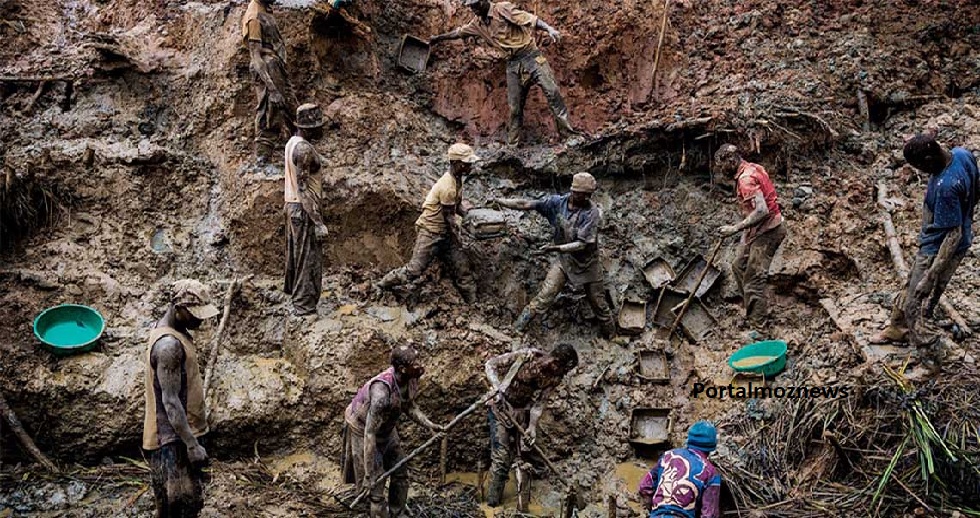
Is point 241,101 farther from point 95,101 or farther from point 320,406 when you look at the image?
point 320,406

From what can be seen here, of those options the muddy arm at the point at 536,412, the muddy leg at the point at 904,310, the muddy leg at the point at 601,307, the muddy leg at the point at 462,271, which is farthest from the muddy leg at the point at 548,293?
the muddy leg at the point at 904,310

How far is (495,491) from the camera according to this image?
333 inches

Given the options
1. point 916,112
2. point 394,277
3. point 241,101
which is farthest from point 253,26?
point 916,112

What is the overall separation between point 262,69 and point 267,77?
92mm

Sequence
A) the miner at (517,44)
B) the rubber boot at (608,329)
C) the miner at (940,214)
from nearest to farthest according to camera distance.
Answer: the miner at (940,214) → the rubber boot at (608,329) → the miner at (517,44)

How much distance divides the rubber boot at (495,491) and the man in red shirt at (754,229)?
3.16 metres

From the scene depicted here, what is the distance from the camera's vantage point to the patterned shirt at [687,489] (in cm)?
623

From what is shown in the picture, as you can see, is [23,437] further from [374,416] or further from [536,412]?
[536,412]

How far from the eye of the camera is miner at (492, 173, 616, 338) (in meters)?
9.35

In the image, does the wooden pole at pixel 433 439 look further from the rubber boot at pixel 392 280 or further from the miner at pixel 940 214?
the miner at pixel 940 214

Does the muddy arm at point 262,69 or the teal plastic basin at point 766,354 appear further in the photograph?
the muddy arm at point 262,69

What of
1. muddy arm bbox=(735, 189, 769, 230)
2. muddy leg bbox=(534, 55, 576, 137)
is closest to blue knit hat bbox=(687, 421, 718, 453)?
muddy arm bbox=(735, 189, 769, 230)

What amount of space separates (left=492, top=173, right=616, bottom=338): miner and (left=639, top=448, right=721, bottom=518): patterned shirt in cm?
333

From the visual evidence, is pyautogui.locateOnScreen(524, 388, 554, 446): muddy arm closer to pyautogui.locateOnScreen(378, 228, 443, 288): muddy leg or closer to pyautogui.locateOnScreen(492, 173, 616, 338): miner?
pyautogui.locateOnScreen(492, 173, 616, 338): miner
